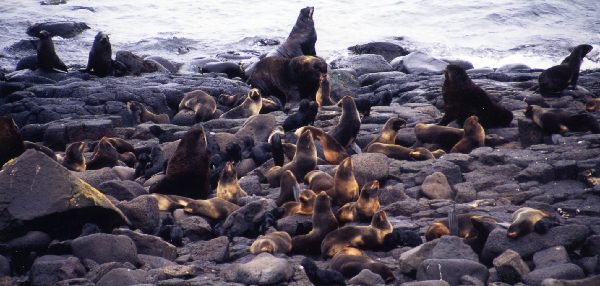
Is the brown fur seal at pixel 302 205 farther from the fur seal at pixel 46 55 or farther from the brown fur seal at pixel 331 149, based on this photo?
the fur seal at pixel 46 55

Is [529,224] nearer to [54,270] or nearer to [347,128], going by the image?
[54,270]

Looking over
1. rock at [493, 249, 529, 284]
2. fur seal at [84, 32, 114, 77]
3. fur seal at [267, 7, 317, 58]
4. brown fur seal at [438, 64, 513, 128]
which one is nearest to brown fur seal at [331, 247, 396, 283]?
rock at [493, 249, 529, 284]

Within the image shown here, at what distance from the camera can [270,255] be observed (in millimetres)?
6664

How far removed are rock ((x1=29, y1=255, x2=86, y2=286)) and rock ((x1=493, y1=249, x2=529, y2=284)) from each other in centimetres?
333

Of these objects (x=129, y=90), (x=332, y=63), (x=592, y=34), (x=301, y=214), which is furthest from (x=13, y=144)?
(x=592, y=34)

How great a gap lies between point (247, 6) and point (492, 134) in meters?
29.0

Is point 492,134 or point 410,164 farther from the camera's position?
point 492,134

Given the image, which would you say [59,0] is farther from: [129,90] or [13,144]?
[13,144]

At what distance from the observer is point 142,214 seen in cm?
766

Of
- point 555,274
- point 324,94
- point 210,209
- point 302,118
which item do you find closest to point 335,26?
point 324,94

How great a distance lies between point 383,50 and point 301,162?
18.1 m

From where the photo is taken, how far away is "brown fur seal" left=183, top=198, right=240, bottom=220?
819 cm

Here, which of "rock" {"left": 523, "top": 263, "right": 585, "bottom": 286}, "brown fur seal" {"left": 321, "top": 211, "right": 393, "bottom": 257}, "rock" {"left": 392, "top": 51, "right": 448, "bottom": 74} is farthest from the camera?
"rock" {"left": 392, "top": 51, "right": 448, "bottom": 74}

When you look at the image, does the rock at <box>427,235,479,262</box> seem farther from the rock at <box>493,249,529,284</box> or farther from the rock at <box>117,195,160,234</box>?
the rock at <box>117,195,160,234</box>
